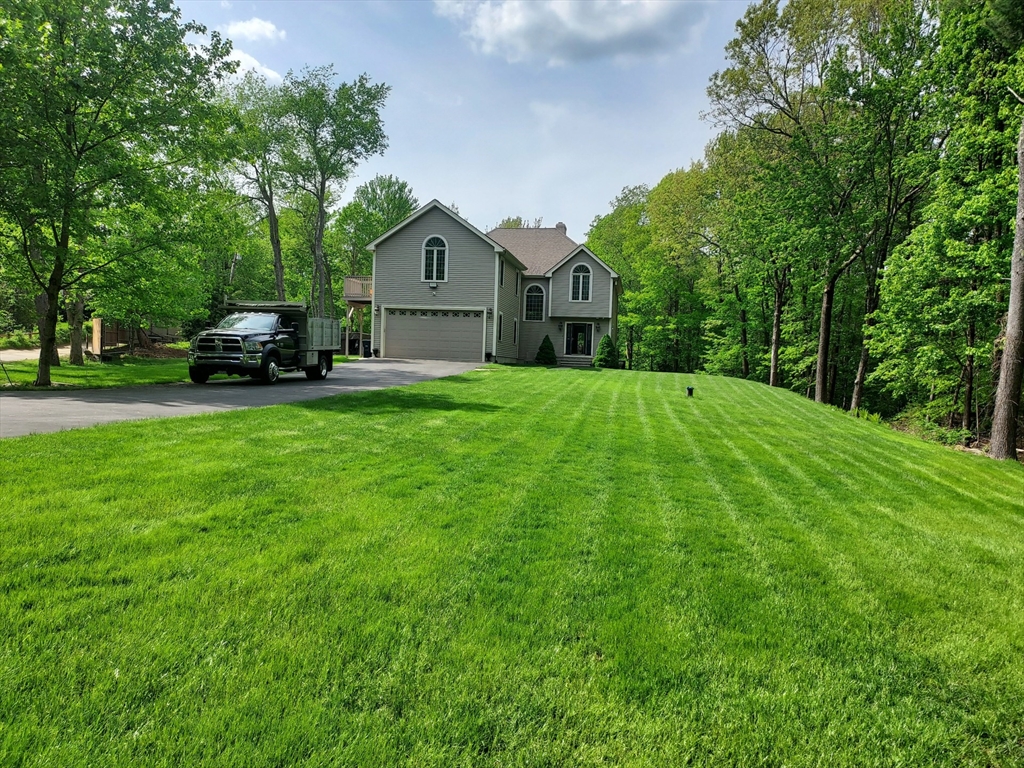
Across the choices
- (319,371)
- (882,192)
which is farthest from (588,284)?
(319,371)

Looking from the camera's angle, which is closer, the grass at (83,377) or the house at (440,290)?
the grass at (83,377)

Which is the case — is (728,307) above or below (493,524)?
above

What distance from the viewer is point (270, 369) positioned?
12.6 m

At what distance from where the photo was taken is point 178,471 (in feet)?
15.0

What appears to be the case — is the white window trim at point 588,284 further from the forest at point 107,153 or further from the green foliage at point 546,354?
the forest at point 107,153

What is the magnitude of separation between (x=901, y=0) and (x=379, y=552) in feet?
66.9

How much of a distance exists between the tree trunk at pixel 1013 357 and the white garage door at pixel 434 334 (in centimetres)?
1848

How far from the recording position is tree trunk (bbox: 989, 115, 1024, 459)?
362 inches

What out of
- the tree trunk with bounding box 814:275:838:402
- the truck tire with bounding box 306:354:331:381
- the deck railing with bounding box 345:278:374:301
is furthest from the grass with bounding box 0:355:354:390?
the tree trunk with bounding box 814:275:838:402

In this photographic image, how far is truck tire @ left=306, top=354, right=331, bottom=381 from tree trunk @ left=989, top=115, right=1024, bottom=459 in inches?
606

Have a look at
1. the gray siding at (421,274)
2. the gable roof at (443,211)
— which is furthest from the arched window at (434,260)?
the gable roof at (443,211)

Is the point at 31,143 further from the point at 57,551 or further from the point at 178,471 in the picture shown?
the point at 57,551

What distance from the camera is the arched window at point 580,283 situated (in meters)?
27.8

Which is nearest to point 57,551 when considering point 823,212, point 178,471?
point 178,471
